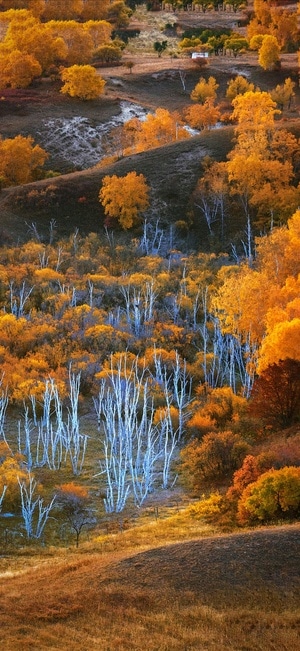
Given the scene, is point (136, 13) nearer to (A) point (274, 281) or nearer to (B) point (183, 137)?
(B) point (183, 137)

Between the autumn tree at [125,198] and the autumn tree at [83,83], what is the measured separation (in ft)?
114

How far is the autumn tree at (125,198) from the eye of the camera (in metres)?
75.1

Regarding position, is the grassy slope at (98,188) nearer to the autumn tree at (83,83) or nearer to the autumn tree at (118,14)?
the autumn tree at (83,83)

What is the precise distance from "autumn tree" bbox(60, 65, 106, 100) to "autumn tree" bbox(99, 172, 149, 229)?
114 ft

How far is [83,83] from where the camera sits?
10744 cm

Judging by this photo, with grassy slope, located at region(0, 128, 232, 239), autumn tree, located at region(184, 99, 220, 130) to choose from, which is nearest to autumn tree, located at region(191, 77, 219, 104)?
autumn tree, located at region(184, 99, 220, 130)

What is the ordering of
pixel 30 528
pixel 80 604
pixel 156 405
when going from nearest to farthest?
pixel 80 604 < pixel 30 528 < pixel 156 405

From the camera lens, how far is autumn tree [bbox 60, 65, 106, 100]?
107500 millimetres

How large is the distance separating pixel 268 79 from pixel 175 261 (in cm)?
6070

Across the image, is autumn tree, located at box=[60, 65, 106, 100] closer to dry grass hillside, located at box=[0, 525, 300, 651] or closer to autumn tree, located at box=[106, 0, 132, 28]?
autumn tree, located at box=[106, 0, 132, 28]

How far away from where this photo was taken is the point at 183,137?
3728 inches

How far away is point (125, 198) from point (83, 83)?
38.0m

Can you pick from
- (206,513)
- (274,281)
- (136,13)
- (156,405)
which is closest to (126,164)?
(274,281)

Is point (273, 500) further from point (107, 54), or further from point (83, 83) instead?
point (107, 54)
